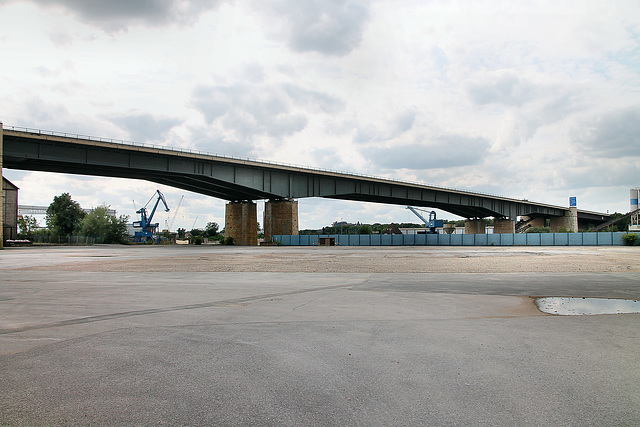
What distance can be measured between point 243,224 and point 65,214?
56.2m

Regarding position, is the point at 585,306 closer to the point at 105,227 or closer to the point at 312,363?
the point at 312,363

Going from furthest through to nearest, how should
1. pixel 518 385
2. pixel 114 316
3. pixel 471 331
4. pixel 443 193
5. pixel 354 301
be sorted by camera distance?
pixel 443 193 → pixel 354 301 → pixel 114 316 → pixel 471 331 → pixel 518 385

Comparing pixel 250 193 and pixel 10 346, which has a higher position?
pixel 250 193

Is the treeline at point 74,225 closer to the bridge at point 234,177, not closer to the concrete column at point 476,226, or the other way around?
the bridge at point 234,177

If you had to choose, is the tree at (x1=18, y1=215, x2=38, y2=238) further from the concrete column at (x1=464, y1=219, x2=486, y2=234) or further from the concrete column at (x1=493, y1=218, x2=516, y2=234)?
the concrete column at (x1=493, y1=218, x2=516, y2=234)

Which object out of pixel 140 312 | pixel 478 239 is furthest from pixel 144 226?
pixel 140 312

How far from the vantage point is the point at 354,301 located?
10656 mm

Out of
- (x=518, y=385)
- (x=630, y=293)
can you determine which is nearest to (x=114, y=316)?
(x=518, y=385)

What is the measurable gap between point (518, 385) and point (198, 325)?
5.48m

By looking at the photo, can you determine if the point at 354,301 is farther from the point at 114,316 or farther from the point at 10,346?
the point at 10,346

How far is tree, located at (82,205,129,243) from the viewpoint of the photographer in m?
86.8

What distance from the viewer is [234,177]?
204 ft

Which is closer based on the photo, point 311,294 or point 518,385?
point 518,385

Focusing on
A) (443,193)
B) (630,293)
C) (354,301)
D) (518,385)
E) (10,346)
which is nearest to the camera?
(518,385)
